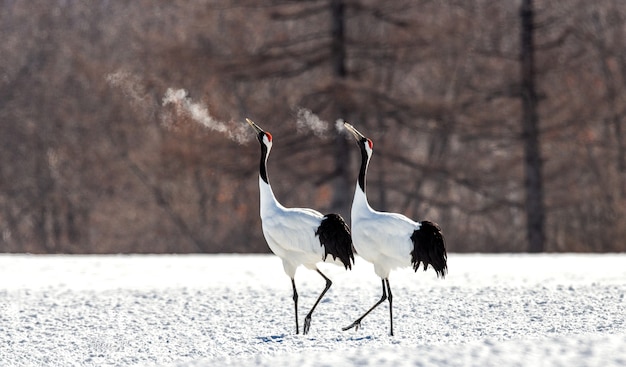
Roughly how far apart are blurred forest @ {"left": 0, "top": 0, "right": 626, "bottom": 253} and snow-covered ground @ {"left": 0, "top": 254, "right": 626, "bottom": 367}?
→ 7.55 meters

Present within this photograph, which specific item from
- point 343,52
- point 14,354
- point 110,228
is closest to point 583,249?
point 343,52

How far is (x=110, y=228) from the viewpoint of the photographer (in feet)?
124

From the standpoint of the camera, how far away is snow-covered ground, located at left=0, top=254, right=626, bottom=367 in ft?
26.8

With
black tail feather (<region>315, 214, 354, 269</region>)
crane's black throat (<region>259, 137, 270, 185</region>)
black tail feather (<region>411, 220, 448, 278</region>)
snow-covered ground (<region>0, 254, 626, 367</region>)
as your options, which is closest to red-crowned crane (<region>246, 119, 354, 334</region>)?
black tail feather (<region>315, 214, 354, 269</region>)

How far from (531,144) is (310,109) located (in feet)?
18.7

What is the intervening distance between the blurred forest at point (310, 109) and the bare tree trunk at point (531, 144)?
0.05 meters

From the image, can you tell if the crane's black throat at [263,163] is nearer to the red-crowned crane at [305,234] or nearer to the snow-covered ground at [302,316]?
the red-crowned crane at [305,234]

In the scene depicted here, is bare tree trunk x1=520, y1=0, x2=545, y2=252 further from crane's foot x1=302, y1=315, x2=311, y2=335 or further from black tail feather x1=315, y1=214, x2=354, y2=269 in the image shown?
black tail feather x1=315, y1=214, x2=354, y2=269

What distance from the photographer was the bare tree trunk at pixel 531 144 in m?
26.2

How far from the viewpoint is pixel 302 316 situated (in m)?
12.3

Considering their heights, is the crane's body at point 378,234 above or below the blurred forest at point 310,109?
below

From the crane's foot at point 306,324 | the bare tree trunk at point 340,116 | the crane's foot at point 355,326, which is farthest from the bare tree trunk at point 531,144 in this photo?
the crane's foot at point 306,324

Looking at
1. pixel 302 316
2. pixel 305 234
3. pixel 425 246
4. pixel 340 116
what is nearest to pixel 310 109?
pixel 340 116

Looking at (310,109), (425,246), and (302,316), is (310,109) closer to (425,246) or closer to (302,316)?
(302,316)
